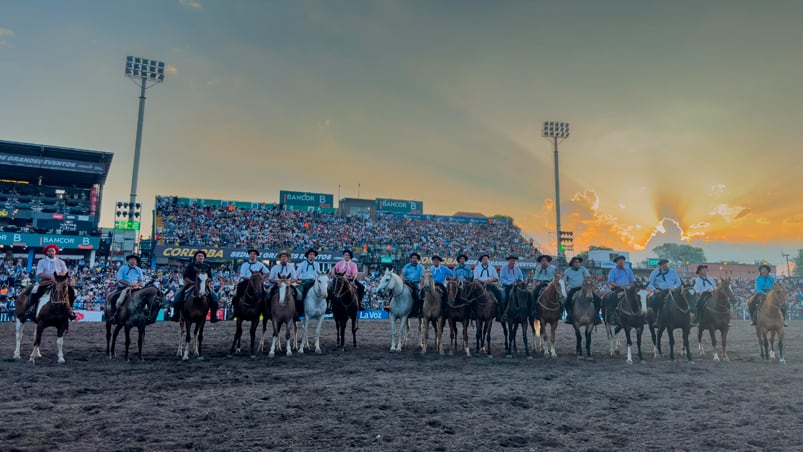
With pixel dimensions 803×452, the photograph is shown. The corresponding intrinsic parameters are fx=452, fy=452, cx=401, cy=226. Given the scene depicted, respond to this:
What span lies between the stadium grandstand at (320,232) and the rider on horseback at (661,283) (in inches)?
1395

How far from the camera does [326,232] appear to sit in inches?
2068

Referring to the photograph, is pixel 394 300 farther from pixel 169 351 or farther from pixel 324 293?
pixel 169 351

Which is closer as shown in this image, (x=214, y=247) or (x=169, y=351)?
(x=169, y=351)

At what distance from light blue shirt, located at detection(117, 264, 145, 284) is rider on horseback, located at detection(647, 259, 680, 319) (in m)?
16.3

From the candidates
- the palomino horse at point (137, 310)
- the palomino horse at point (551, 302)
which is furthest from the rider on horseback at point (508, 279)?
the palomino horse at point (137, 310)

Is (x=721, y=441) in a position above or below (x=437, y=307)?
below

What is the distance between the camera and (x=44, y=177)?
4806 cm

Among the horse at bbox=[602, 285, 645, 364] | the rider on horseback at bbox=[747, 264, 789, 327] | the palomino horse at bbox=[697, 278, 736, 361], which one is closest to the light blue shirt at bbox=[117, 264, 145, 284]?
the horse at bbox=[602, 285, 645, 364]

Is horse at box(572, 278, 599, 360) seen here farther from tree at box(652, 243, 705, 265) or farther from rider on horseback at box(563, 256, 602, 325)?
tree at box(652, 243, 705, 265)

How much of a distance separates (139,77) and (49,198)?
58.0 ft

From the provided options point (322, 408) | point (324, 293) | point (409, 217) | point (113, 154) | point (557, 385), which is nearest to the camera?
point (322, 408)

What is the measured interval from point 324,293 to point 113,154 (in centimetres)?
4469

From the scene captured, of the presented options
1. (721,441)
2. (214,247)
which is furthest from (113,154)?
(721,441)

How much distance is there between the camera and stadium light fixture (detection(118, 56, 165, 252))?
37656 mm
